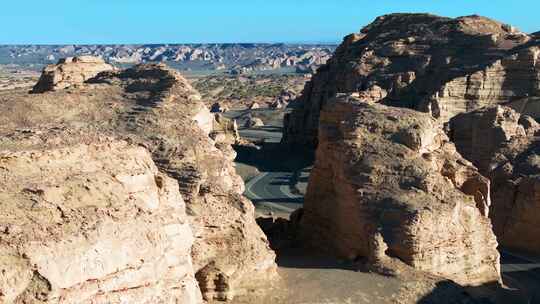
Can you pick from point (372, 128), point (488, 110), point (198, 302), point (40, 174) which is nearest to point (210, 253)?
point (198, 302)

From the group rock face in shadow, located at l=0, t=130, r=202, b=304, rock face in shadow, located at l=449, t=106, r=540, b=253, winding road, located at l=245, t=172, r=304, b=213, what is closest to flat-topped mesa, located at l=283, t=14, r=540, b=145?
winding road, located at l=245, t=172, r=304, b=213

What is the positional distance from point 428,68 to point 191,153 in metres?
42.1

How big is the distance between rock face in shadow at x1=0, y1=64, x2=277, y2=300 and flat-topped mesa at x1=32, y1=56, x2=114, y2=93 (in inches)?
460

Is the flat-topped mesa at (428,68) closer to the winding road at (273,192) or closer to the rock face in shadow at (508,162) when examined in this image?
the winding road at (273,192)

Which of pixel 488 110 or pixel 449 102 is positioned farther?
pixel 449 102

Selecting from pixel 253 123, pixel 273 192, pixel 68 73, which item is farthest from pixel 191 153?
pixel 253 123

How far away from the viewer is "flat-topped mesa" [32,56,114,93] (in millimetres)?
44875

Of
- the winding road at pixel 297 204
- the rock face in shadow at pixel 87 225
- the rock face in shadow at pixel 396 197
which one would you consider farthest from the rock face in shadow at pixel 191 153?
the winding road at pixel 297 204

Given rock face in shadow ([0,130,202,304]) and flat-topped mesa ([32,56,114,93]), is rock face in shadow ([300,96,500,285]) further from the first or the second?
flat-topped mesa ([32,56,114,93])

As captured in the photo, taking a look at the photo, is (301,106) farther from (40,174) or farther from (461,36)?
(40,174)

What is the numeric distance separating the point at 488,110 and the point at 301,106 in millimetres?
29625

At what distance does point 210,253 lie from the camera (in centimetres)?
2464

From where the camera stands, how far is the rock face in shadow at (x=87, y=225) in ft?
52.3

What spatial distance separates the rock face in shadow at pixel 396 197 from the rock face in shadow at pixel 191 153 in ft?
14.8
